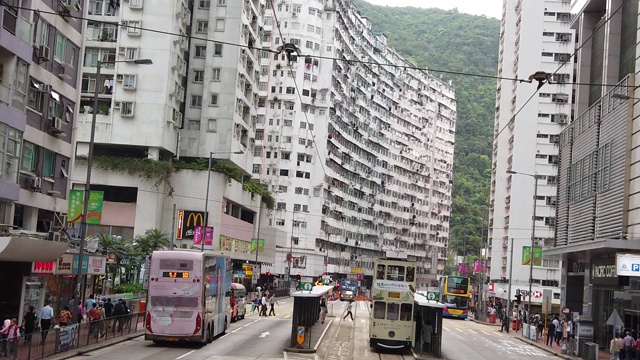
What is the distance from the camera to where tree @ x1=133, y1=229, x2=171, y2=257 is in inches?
2467

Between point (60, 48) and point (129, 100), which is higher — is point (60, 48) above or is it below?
below

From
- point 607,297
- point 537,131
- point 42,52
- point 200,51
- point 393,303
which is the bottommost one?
point 393,303

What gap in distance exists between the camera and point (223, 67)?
77.2m

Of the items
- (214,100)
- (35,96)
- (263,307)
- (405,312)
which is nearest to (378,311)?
(405,312)

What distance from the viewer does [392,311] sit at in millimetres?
37906

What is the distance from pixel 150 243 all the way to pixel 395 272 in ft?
100

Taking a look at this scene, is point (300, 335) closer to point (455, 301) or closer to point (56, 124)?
point (56, 124)

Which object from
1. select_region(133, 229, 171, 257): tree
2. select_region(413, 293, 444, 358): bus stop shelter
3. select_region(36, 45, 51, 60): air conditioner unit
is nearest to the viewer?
select_region(36, 45, 51, 60): air conditioner unit

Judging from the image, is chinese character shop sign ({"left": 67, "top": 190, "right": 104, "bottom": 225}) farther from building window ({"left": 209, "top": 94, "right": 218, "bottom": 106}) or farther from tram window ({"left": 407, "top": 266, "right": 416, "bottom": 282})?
building window ({"left": 209, "top": 94, "right": 218, "bottom": 106})

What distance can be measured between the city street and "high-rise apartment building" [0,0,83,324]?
4.87 meters

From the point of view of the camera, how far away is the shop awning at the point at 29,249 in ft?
99.0

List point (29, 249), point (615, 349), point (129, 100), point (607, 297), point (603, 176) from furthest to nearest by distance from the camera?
point (129, 100), point (607, 297), point (603, 176), point (615, 349), point (29, 249)

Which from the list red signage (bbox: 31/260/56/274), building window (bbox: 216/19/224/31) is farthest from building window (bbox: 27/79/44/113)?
building window (bbox: 216/19/224/31)

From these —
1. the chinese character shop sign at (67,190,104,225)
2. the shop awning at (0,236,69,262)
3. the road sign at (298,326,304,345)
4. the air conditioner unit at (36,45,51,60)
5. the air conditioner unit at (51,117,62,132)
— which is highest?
the air conditioner unit at (36,45,51,60)
